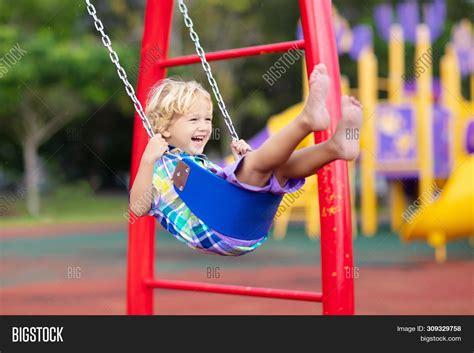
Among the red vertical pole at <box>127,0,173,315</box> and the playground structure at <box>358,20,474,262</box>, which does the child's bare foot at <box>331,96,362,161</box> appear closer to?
the red vertical pole at <box>127,0,173,315</box>

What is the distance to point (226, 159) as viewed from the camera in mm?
10555

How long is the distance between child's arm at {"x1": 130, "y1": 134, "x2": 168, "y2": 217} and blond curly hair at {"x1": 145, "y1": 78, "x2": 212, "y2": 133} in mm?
80

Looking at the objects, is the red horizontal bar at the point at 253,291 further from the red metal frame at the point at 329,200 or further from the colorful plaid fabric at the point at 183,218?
the colorful plaid fabric at the point at 183,218

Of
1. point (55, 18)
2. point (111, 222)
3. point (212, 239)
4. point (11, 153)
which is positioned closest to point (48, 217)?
point (111, 222)

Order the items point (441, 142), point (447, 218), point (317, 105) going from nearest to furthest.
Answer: point (317, 105), point (447, 218), point (441, 142)

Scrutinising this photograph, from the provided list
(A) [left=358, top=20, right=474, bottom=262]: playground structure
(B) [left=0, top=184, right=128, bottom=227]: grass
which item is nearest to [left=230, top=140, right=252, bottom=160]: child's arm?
(A) [left=358, top=20, right=474, bottom=262]: playground structure

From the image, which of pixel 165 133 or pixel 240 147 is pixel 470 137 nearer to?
pixel 240 147

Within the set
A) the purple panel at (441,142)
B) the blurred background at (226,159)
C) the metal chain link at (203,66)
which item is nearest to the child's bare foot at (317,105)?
the metal chain link at (203,66)

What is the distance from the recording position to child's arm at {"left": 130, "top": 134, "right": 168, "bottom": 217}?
227 centimetres

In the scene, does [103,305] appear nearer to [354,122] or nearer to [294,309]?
[294,309]

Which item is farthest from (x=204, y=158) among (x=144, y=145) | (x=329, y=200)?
(x=144, y=145)

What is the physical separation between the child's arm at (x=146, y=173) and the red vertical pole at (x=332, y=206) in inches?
22.9

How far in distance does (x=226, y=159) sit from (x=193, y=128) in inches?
324

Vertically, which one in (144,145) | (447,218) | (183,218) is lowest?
(183,218)
